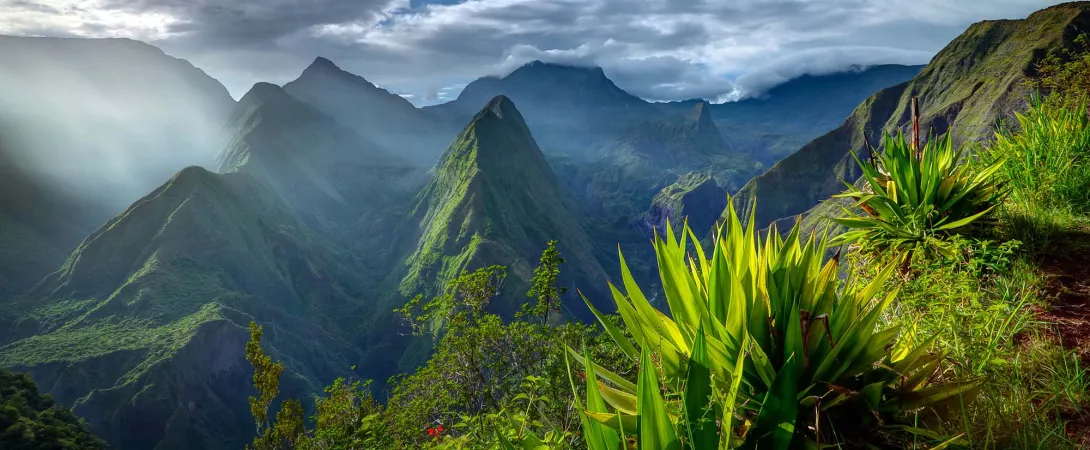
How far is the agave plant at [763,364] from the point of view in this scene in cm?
172

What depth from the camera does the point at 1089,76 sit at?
5789 mm

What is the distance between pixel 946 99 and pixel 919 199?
542 ft

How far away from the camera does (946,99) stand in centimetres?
13188

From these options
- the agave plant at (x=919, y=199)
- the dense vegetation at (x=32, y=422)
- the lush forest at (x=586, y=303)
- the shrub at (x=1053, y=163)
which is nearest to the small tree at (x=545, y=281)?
the lush forest at (x=586, y=303)

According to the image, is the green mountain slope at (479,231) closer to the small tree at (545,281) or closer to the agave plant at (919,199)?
the small tree at (545,281)

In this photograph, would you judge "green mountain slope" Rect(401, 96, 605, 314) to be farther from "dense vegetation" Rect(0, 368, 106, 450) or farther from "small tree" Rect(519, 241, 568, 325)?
"small tree" Rect(519, 241, 568, 325)

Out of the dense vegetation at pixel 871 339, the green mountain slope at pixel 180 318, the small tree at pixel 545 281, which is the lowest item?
the green mountain slope at pixel 180 318

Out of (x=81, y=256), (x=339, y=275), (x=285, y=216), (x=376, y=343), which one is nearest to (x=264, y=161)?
(x=285, y=216)

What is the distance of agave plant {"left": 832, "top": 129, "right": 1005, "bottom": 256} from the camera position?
14.4 feet

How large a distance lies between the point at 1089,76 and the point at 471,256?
13313 cm

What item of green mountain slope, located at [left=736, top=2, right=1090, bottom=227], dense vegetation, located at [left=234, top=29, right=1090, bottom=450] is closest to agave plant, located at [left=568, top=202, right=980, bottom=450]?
dense vegetation, located at [left=234, top=29, right=1090, bottom=450]

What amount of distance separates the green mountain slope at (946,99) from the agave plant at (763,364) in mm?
73727

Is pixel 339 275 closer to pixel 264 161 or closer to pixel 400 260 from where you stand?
pixel 400 260

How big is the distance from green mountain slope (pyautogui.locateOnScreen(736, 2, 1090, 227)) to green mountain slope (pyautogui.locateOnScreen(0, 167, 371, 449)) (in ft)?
317
